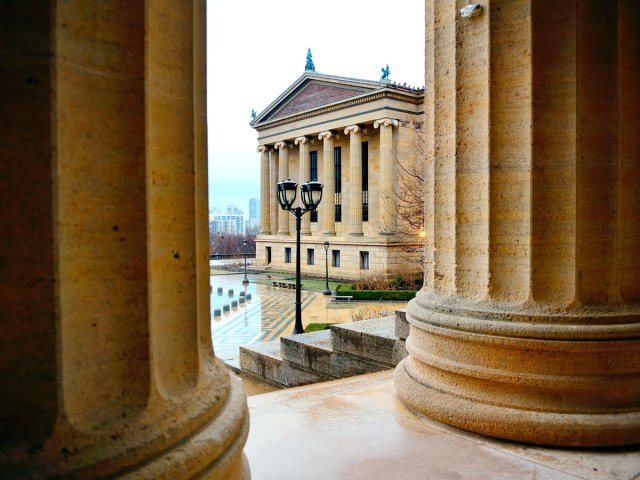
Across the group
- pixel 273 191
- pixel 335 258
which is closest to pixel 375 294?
pixel 335 258

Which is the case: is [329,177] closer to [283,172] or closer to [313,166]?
[313,166]

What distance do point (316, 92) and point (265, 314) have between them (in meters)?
27.4

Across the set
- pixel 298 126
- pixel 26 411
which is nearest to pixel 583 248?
pixel 26 411

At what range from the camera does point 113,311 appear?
1879 millimetres

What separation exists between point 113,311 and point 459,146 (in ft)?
10.3

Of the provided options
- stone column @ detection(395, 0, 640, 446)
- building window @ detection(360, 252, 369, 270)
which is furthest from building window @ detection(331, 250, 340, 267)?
stone column @ detection(395, 0, 640, 446)

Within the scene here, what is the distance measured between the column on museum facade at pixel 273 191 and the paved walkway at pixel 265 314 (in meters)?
16.1

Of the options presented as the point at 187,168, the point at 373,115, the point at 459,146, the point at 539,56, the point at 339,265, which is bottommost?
the point at 339,265

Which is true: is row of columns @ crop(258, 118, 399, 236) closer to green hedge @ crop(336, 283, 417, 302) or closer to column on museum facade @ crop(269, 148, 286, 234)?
column on museum facade @ crop(269, 148, 286, 234)

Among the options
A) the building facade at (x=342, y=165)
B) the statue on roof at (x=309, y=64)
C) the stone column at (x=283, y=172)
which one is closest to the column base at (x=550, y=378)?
the building facade at (x=342, y=165)

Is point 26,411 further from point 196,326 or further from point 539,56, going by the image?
point 539,56

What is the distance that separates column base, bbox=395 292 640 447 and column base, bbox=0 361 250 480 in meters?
2.14

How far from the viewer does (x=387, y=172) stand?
38969mm

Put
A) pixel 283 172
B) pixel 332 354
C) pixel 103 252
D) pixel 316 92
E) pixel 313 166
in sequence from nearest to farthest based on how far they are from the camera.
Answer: pixel 103 252
pixel 332 354
pixel 316 92
pixel 313 166
pixel 283 172
